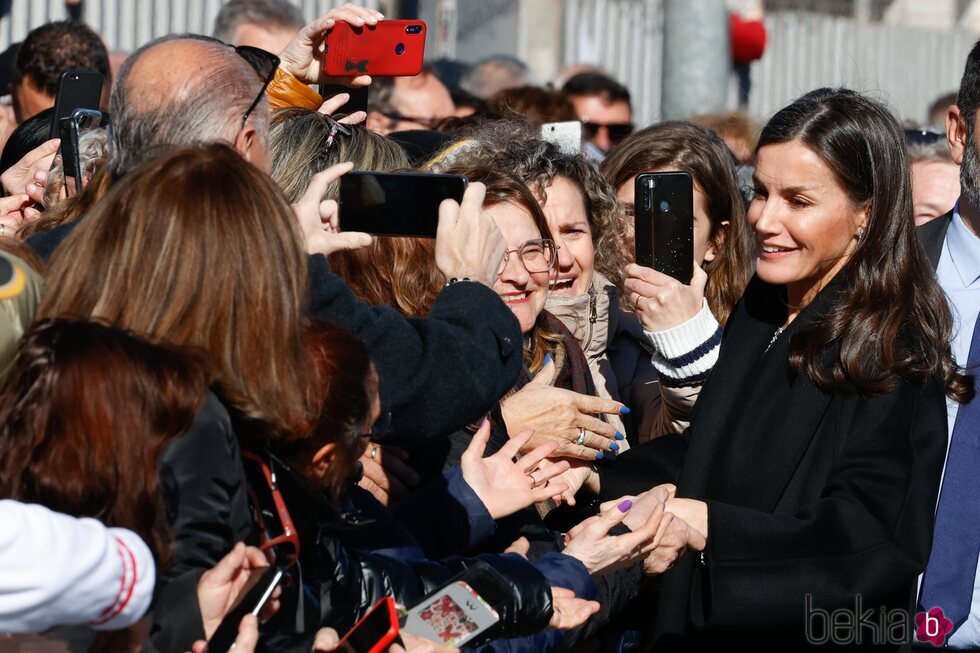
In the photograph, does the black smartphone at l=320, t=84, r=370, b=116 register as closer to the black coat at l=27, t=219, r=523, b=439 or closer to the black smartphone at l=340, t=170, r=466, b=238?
the black smartphone at l=340, t=170, r=466, b=238

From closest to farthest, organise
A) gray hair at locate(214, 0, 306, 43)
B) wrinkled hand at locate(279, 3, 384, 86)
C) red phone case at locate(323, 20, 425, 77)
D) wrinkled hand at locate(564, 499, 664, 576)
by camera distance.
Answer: wrinkled hand at locate(564, 499, 664, 576), red phone case at locate(323, 20, 425, 77), wrinkled hand at locate(279, 3, 384, 86), gray hair at locate(214, 0, 306, 43)

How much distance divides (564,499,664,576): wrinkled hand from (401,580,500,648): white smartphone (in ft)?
1.34

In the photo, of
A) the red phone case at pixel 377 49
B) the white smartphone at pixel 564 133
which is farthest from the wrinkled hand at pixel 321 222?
the white smartphone at pixel 564 133

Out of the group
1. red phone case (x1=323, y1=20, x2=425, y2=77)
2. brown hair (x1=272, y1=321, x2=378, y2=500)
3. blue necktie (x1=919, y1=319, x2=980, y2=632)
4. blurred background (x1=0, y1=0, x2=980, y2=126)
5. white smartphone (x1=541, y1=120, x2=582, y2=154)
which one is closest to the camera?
brown hair (x1=272, y1=321, x2=378, y2=500)

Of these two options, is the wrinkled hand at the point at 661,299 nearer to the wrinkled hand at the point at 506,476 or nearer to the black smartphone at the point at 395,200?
the wrinkled hand at the point at 506,476

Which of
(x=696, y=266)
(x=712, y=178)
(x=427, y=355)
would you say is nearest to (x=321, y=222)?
(x=427, y=355)

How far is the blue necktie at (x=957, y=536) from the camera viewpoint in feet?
9.05

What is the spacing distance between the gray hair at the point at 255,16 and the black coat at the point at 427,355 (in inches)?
135

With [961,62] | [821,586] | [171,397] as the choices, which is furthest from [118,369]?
[961,62]

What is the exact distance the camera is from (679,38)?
20.5 ft

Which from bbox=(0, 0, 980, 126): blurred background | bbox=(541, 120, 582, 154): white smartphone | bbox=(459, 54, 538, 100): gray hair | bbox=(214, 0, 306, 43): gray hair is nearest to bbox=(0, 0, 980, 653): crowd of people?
bbox=(541, 120, 582, 154): white smartphone

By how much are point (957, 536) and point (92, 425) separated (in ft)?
6.40

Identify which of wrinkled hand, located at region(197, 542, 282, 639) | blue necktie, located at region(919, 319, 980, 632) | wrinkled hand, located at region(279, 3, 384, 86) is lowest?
blue necktie, located at region(919, 319, 980, 632)

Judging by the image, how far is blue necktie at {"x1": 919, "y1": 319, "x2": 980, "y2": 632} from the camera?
2760 mm
